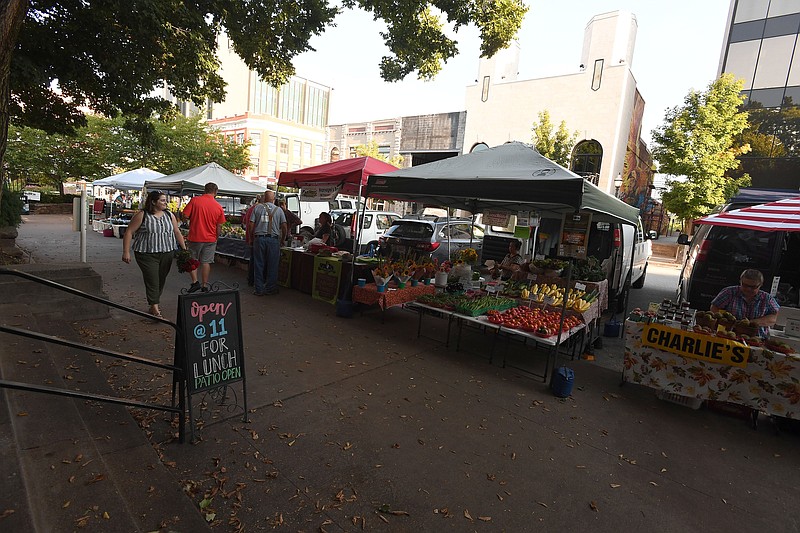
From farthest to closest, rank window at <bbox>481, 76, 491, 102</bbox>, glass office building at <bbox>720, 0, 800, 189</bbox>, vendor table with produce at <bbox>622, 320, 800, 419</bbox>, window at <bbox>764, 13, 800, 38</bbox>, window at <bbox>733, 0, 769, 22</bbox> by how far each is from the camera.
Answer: window at <bbox>481, 76, 491, 102</bbox> → window at <bbox>733, 0, 769, 22</bbox> → glass office building at <bbox>720, 0, 800, 189</bbox> → window at <bbox>764, 13, 800, 38</bbox> → vendor table with produce at <bbox>622, 320, 800, 419</bbox>

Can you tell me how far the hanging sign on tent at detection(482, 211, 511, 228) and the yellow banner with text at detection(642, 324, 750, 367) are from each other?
10.3 feet

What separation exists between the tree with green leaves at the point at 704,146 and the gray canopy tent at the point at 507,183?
16283mm

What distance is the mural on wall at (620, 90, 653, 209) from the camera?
1042 inches

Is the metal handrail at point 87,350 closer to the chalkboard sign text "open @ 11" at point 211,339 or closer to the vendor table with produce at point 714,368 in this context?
the chalkboard sign text "open @ 11" at point 211,339

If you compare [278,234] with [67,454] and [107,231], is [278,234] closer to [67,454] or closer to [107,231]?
[67,454]

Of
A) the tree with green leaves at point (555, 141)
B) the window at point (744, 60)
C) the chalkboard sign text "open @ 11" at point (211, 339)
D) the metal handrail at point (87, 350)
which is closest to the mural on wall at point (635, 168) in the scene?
the tree with green leaves at point (555, 141)

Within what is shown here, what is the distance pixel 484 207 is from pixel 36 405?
25.8 ft

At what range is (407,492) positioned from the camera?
9.40ft

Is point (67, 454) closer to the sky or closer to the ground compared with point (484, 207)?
closer to the ground

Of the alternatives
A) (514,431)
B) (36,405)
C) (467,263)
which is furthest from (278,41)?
(514,431)

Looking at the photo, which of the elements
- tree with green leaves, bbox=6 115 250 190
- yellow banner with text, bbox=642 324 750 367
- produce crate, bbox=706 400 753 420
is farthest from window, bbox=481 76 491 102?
produce crate, bbox=706 400 753 420

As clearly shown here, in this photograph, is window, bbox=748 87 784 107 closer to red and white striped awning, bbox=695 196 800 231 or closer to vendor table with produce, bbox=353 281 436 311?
red and white striped awning, bbox=695 196 800 231

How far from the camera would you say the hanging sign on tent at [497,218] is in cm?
711

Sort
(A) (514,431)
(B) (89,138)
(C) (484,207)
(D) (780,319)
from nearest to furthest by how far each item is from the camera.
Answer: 1. (A) (514,431)
2. (D) (780,319)
3. (C) (484,207)
4. (B) (89,138)
